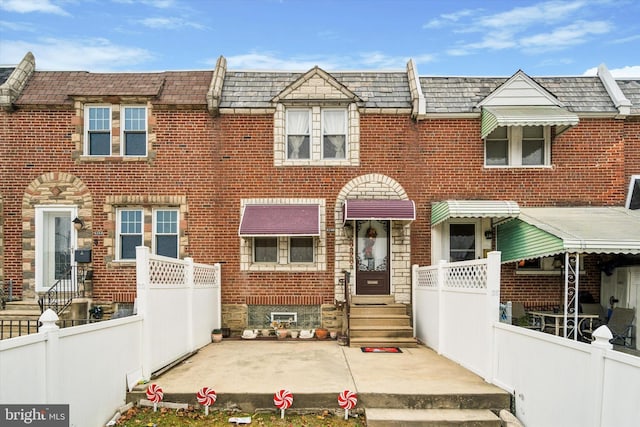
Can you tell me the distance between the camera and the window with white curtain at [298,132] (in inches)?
485

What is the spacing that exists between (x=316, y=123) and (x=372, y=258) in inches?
160

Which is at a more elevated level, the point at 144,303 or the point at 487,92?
the point at 487,92

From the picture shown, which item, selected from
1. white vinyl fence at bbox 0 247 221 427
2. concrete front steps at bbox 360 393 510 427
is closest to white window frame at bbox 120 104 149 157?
white vinyl fence at bbox 0 247 221 427

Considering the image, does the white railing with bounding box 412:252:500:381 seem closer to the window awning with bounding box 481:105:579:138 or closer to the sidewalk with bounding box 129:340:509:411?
the sidewalk with bounding box 129:340:509:411

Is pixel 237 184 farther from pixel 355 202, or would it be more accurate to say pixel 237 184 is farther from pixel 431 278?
pixel 431 278

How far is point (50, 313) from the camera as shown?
4.99 meters

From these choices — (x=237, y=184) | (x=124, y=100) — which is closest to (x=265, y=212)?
(x=237, y=184)

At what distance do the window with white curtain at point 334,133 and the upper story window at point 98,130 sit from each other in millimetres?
5941

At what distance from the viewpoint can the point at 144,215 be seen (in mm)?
11961

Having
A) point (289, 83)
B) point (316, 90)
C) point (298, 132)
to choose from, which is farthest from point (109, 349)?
point (289, 83)

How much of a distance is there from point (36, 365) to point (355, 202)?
7953 mm

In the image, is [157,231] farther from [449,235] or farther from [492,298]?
[492,298]

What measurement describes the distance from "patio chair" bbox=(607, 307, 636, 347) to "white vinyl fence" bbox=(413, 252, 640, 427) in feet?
13.2

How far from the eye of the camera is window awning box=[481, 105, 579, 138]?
1109cm
